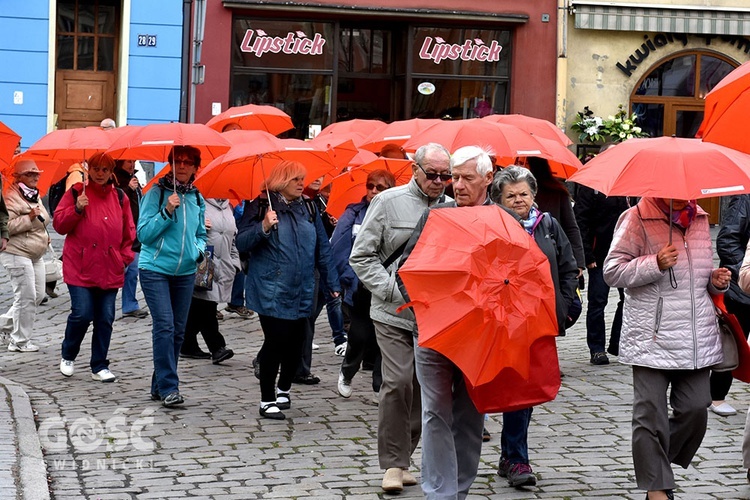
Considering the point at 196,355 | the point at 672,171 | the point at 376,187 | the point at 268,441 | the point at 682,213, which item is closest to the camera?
the point at 672,171

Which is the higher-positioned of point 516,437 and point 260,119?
point 260,119

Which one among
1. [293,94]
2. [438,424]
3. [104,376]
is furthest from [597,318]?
[293,94]

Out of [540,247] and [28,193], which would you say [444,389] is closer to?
[540,247]

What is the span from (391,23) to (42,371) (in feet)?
46.9

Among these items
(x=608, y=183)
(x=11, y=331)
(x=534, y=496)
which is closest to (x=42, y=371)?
(x=11, y=331)

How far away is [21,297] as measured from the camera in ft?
38.0

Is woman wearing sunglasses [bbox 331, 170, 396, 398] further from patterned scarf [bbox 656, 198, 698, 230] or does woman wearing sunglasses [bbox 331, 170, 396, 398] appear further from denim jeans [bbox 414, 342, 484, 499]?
denim jeans [bbox 414, 342, 484, 499]

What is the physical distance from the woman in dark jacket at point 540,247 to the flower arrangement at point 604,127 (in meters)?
16.1

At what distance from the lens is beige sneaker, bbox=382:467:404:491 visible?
6.92m

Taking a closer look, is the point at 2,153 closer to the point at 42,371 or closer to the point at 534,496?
the point at 42,371

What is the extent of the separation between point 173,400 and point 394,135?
14.1 ft

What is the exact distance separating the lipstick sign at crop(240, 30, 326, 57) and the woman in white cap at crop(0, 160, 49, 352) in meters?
11.2

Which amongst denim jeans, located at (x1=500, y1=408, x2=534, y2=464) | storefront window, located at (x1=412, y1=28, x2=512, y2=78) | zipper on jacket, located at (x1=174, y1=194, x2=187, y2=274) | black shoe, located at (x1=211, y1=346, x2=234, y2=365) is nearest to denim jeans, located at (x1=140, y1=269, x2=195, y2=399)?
zipper on jacket, located at (x1=174, y1=194, x2=187, y2=274)

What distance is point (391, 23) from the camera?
23562mm
